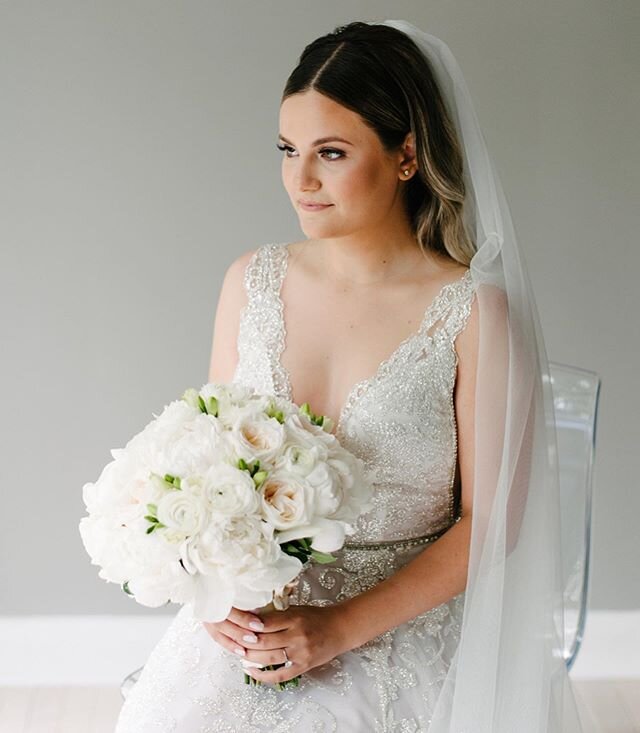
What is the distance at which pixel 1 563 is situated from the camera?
11.8ft

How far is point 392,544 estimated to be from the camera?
87.4 inches

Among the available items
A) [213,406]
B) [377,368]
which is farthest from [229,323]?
[213,406]

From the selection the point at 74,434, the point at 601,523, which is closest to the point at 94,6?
the point at 74,434

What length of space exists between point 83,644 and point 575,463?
178 centimetres

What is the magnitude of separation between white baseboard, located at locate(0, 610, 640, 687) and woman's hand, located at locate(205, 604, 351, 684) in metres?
1.78

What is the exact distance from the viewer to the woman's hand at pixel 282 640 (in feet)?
6.30

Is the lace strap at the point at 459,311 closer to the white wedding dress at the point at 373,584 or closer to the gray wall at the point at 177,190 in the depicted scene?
the white wedding dress at the point at 373,584

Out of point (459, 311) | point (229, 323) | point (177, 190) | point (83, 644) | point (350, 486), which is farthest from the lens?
Answer: point (83, 644)

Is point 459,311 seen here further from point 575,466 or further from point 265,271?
point 575,466

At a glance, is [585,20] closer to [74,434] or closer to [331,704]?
[74,434]

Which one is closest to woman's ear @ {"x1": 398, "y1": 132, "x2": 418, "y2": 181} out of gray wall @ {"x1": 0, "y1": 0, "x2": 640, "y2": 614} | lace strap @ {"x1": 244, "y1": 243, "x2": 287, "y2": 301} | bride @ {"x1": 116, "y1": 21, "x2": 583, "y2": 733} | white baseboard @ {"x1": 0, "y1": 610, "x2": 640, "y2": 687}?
bride @ {"x1": 116, "y1": 21, "x2": 583, "y2": 733}

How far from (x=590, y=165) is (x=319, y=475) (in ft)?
6.51

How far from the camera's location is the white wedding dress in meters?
1.97

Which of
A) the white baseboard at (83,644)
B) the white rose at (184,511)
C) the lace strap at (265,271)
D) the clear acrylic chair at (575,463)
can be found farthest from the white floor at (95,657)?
the white rose at (184,511)
